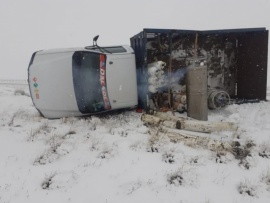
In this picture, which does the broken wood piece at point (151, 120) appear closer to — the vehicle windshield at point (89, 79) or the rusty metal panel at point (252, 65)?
the vehicle windshield at point (89, 79)

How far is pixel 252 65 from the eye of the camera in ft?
30.5

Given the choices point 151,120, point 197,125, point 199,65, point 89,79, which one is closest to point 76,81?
point 89,79

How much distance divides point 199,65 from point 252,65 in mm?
2027

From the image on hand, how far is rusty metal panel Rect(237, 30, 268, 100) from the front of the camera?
9094mm

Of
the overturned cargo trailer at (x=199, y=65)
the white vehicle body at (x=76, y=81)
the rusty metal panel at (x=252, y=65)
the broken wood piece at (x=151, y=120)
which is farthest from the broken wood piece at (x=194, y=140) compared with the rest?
the rusty metal panel at (x=252, y=65)

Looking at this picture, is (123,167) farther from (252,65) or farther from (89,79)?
(252,65)

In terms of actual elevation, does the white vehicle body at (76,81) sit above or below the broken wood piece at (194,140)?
above

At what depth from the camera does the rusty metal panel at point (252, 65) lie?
29.8 feet

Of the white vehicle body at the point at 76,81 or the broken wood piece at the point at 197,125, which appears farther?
the white vehicle body at the point at 76,81

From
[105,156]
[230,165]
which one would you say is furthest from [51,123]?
[230,165]

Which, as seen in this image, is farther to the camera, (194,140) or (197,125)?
(197,125)

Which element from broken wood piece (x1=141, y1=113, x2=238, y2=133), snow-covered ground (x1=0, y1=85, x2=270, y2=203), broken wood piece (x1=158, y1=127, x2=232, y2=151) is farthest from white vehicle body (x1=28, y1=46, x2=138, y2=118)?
broken wood piece (x1=158, y1=127, x2=232, y2=151)

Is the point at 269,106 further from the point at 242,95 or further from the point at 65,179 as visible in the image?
the point at 65,179

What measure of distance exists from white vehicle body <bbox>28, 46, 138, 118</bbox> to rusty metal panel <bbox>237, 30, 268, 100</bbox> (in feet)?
14.7
